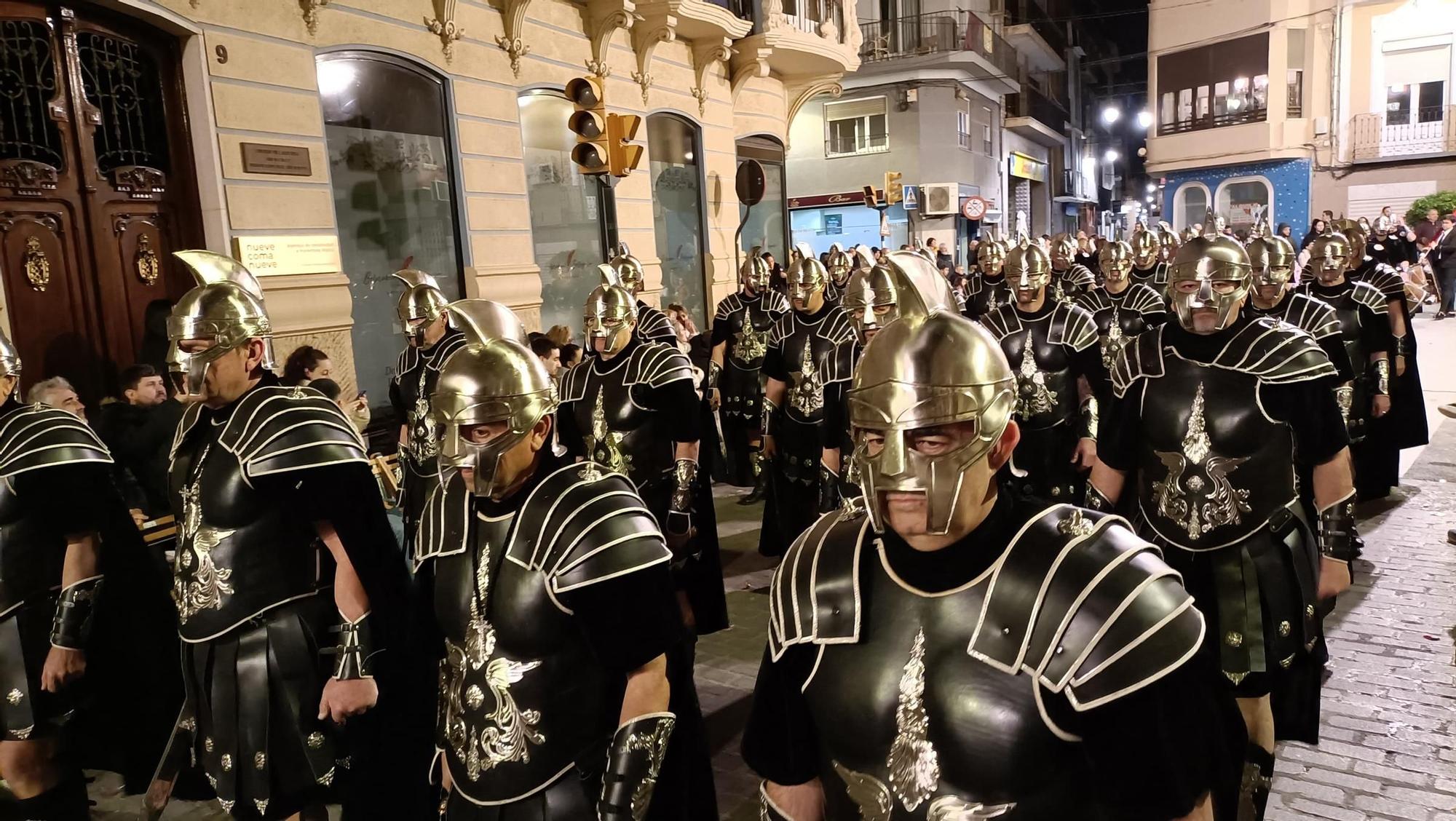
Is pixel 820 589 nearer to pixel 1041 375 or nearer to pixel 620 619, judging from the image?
pixel 620 619

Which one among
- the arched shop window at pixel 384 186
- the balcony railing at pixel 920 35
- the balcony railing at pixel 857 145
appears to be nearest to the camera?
the arched shop window at pixel 384 186

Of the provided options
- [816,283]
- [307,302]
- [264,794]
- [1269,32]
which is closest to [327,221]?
[307,302]

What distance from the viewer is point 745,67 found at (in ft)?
52.8

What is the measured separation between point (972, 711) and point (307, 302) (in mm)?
7988

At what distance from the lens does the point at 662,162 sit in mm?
14586

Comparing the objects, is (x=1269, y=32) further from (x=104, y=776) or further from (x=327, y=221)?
(x=104, y=776)

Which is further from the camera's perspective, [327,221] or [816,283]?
[327,221]

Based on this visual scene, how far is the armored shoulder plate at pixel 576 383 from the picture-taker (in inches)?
221

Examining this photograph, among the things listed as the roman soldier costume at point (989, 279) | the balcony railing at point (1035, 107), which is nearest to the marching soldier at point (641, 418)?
the roman soldier costume at point (989, 279)

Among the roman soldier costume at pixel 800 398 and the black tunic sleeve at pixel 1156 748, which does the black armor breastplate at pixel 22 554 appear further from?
the roman soldier costume at pixel 800 398

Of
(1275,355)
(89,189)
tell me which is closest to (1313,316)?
(1275,355)

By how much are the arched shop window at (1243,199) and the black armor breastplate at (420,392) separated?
32.0 m

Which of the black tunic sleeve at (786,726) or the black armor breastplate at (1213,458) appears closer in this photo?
the black tunic sleeve at (786,726)

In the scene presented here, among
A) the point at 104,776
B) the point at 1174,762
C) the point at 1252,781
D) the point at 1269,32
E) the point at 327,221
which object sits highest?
the point at 1269,32
